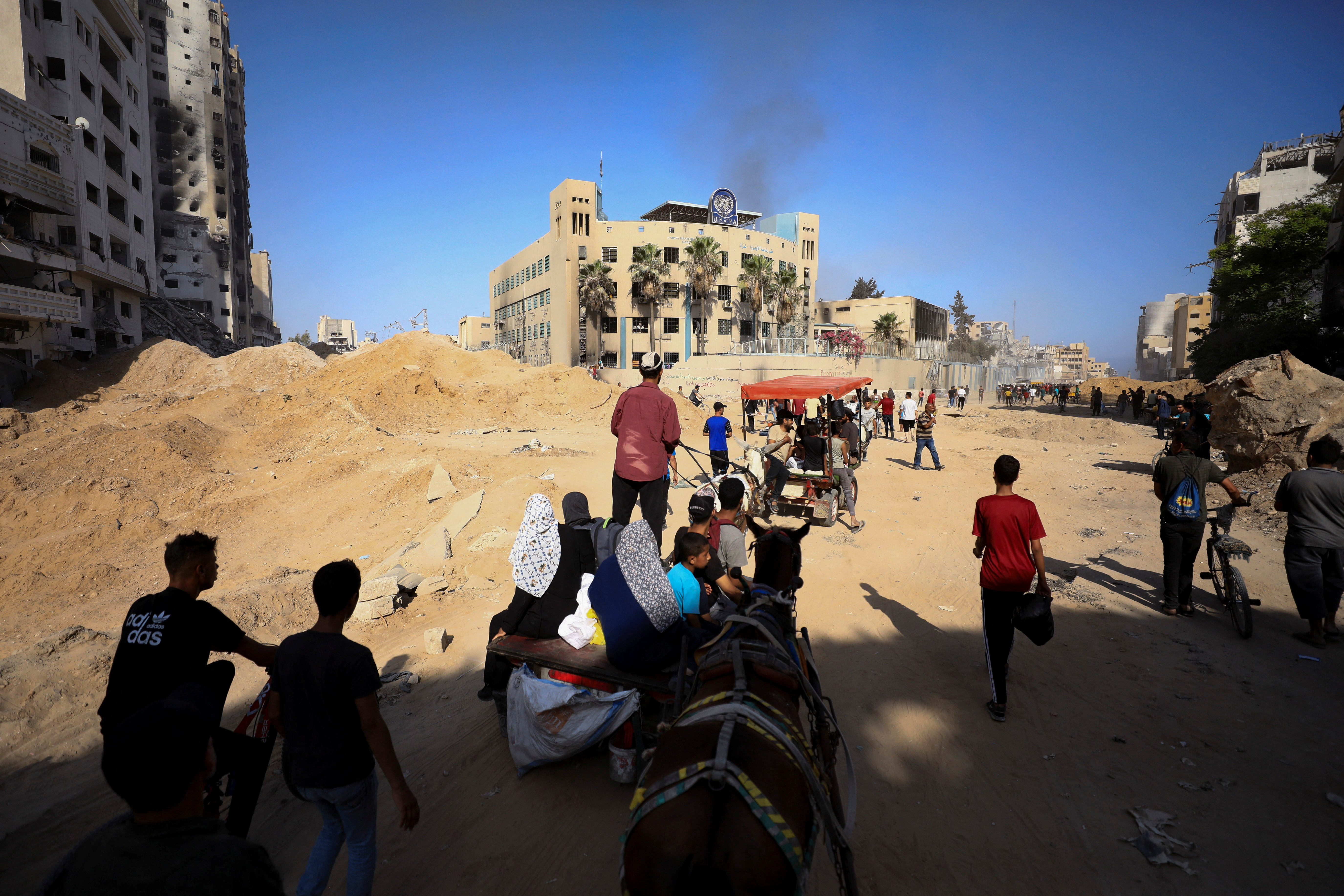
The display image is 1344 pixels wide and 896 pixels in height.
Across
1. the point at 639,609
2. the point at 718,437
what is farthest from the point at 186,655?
the point at 718,437

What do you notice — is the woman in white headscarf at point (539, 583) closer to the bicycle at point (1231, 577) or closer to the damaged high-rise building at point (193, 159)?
the bicycle at point (1231, 577)

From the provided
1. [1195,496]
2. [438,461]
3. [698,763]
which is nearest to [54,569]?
[438,461]

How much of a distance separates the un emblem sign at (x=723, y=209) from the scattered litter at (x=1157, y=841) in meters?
51.4

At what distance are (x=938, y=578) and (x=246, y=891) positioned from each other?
8044 mm

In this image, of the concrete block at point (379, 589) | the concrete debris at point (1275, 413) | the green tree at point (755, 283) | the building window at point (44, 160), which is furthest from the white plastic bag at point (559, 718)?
the green tree at point (755, 283)

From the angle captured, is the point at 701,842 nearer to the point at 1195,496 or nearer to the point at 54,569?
the point at 1195,496

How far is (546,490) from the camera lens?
11.1 metres

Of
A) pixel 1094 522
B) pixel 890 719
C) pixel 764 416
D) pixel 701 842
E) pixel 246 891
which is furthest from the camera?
pixel 764 416

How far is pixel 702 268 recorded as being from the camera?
4781 cm

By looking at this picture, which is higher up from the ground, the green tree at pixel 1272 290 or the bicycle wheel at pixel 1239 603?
the green tree at pixel 1272 290

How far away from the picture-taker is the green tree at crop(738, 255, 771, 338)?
161 ft

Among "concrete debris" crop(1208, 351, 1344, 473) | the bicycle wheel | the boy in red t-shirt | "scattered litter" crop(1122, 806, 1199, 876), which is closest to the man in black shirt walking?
"scattered litter" crop(1122, 806, 1199, 876)

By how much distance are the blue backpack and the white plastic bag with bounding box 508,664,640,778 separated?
19.9ft

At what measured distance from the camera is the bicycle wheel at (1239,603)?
5.88m
